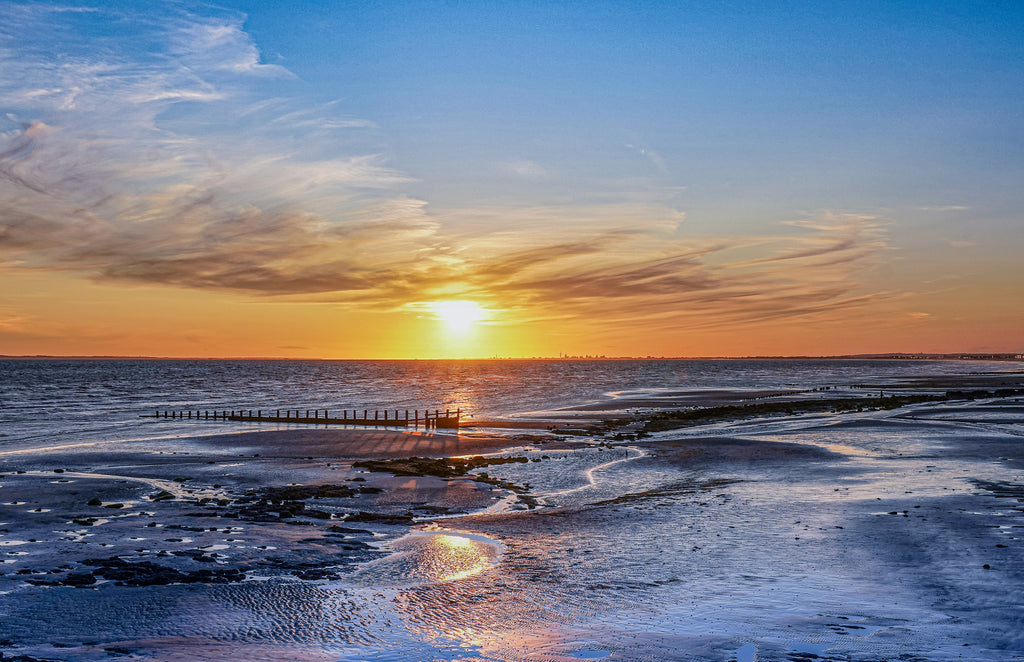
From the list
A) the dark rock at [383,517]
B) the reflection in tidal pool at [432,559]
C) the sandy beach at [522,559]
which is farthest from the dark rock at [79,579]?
the dark rock at [383,517]

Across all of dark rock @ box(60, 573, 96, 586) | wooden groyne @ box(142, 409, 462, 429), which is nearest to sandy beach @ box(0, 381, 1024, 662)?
dark rock @ box(60, 573, 96, 586)

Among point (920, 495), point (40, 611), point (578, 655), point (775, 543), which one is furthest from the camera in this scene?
point (920, 495)

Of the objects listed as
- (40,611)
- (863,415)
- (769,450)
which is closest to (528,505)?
(40,611)

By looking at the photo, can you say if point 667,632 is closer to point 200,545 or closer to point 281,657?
point 281,657

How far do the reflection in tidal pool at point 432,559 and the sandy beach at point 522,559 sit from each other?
0.10 m

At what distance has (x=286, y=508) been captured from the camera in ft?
83.5

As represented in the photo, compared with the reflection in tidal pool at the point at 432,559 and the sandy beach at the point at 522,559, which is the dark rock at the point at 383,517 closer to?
the sandy beach at the point at 522,559

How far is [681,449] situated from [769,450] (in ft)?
15.1

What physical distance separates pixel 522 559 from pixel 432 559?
7.32 feet

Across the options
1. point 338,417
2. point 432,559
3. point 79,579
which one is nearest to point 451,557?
point 432,559

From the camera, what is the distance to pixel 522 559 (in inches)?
727

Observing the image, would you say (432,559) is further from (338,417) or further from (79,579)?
(338,417)

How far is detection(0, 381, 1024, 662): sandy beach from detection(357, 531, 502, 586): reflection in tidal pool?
0.33 ft

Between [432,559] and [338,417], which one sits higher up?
[432,559]
